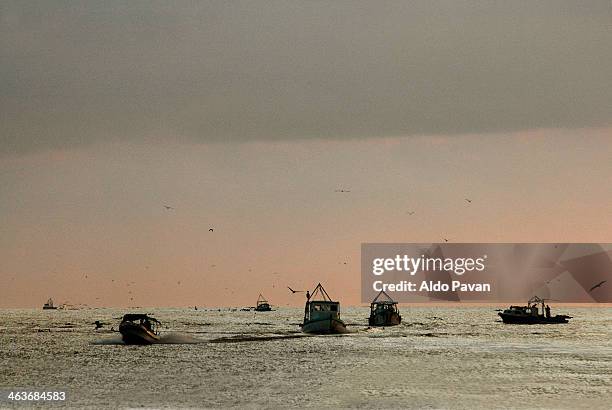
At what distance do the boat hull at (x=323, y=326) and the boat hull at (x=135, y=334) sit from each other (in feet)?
88.0

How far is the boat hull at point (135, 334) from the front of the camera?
389ft

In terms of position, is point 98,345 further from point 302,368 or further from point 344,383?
point 344,383

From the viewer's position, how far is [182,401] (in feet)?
181

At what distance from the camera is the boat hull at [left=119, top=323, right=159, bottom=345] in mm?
118562

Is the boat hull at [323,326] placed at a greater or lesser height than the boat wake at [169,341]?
greater

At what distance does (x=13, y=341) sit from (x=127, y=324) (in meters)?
27.9

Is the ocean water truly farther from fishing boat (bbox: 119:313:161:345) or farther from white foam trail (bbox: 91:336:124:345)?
white foam trail (bbox: 91:336:124:345)

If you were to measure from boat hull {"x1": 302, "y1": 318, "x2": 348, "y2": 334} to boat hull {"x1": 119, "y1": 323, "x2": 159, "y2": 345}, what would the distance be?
2681 centimetres

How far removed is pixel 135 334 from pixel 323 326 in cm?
3162

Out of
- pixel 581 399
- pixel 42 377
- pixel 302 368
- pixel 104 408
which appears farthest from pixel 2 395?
pixel 581 399

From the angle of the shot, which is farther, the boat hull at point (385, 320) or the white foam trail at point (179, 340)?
the boat hull at point (385, 320)

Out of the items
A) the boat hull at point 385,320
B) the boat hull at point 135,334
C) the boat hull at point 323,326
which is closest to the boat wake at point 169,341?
the boat hull at point 135,334

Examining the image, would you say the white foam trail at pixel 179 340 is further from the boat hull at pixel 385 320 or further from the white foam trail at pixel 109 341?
the boat hull at pixel 385 320

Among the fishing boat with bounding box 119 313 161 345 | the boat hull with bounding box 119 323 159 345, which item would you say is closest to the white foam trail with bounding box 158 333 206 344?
the fishing boat with bounding box 119 313 161 345
